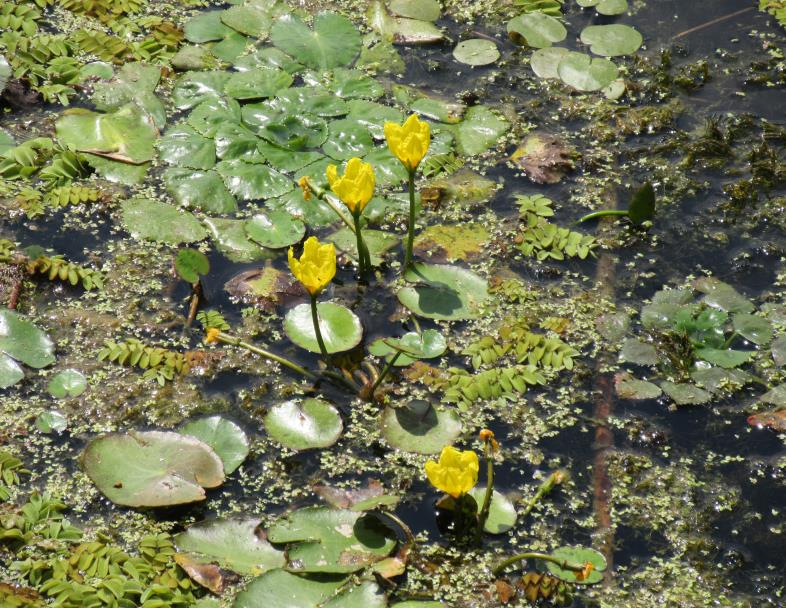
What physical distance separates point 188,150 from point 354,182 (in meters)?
1.10

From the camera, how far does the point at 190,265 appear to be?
12.0 ft

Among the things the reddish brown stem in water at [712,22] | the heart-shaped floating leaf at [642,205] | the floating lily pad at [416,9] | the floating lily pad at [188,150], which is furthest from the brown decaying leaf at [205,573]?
the reddish brown stem in water at [712,22]

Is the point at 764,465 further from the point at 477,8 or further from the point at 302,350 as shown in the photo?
the point at 477,8

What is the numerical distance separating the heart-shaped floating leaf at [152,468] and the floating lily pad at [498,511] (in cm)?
82

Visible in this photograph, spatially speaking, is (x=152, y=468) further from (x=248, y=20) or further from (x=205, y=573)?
(x=248, y=20)

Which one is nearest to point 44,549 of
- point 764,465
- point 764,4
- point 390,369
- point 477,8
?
point 390,369

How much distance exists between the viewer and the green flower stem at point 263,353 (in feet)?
11.1

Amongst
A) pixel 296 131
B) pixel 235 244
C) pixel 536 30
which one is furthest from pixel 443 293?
pixel 536 30

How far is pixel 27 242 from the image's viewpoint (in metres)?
3.93

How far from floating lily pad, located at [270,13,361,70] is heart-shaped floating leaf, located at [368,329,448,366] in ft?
5.58

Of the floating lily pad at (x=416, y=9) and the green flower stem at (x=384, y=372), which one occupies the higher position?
the floating lily pad at (x=416, y=9)

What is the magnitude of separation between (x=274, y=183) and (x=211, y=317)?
0.72 metres

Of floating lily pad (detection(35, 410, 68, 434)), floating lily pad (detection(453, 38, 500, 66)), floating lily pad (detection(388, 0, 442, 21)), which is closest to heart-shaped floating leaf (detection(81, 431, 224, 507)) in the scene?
floating lily pad (detection(35, 410, 68, 434))

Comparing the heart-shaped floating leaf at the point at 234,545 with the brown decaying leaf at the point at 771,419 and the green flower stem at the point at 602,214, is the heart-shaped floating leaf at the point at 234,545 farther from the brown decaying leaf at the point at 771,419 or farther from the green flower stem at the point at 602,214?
the green flower stem at the point at 602,214
